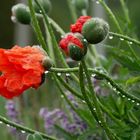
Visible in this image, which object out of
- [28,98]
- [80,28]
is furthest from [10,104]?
[80,28]

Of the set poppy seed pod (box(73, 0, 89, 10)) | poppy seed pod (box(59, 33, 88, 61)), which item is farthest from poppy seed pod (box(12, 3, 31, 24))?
poppy seed pod (box(59, 33, 88, 61))

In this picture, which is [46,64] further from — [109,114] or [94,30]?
[109,114]

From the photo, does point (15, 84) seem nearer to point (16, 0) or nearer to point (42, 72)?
point (42, 72)

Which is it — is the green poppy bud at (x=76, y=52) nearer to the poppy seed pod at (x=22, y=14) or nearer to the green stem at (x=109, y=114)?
the green stem at (x=109, y=114)

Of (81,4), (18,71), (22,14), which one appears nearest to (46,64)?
(18,71)

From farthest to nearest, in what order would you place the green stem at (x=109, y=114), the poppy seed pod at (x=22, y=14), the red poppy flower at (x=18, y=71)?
the poppy seed pod at (x=22, y=14) → the green stem at (x=109, y=114) → the red poppy flower at (x=18, y=71)

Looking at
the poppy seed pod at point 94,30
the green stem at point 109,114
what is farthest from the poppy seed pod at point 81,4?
the poppy seed pod at point 94,30
